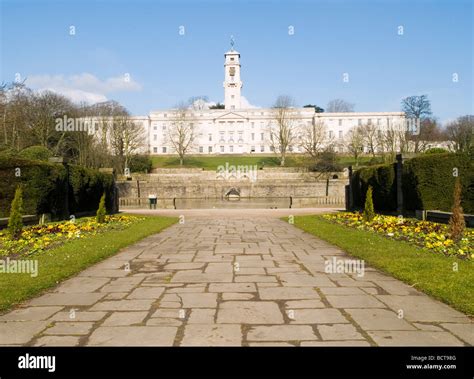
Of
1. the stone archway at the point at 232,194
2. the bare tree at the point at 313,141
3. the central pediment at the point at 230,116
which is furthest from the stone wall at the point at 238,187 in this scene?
the central pediment at the point at 230,116

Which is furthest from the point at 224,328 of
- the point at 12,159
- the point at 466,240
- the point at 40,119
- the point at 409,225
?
the point at 40,119

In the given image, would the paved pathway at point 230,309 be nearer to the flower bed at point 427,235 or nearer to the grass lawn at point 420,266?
the grass lawn at point 420,266

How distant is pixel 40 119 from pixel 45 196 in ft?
96.7

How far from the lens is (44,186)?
1504cm

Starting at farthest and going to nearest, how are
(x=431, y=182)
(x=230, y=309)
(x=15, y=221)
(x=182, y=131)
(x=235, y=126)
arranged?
1. (x=235, y=126)
2. (x=182, y=131)
3. (x=431, y=182)
4. (x=15, y=221)
5. (x=230, y=309)

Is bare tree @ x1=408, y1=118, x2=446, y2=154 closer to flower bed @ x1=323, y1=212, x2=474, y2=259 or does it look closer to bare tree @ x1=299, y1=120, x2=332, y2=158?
bare tree @ x1=299, y1=120, x2=332, y2=158

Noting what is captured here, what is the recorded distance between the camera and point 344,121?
329ft

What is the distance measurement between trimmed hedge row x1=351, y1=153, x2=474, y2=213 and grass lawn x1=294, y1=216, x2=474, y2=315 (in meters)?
5.39

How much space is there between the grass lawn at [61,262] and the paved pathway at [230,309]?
0.23 metres

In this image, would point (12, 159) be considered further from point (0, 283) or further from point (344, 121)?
point (344, 121)

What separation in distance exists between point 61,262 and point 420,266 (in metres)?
5.78

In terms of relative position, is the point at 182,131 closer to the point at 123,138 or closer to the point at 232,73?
the point at 123,138

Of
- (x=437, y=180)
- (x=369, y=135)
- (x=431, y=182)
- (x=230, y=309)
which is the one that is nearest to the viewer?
(x=230, y=309)

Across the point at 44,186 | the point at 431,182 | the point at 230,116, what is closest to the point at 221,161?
the point at 230,116
